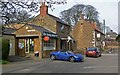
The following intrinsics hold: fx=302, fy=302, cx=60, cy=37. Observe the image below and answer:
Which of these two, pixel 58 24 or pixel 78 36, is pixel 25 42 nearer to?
pixel 58 24

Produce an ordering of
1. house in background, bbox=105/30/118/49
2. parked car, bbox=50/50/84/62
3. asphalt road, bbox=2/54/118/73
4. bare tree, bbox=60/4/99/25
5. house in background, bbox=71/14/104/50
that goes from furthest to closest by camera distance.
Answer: house in background, bbox=105/30/118/49 < bare tree, bbox=60/4/99/25 < house in background, bbox=71/14/104/50 < parked car, bbox=50/50/84/62 < asphalt road, bbox=2/54/118/73

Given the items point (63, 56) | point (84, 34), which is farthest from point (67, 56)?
point (84, 34)

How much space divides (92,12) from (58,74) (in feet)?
226

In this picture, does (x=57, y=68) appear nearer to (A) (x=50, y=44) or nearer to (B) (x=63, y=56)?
(B) (x=63, y=56)

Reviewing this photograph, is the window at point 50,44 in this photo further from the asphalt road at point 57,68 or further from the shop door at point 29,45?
the asphalt road at point 57,68

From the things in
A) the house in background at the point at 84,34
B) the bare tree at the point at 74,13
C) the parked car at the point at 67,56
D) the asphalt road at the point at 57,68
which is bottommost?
the asphalt road at the point at 57,68

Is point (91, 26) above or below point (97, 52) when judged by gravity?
above

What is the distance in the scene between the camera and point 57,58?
37.2 metres

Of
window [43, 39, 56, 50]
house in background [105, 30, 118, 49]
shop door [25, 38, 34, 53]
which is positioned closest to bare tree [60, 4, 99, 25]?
house in background [105, 30, 118, 49]

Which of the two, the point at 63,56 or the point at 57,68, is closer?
the point at 57,68

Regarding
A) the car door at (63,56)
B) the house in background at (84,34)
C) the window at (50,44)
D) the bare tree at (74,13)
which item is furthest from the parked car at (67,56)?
the bare tree at (74,13)

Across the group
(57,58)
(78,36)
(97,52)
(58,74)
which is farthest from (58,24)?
(58,74)

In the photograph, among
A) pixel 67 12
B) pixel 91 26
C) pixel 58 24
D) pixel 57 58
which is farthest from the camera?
pixel 67 12

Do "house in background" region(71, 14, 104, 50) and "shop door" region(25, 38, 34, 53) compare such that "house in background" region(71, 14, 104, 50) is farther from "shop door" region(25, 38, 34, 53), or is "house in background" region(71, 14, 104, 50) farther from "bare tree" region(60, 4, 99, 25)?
"shop door" region(25, 38, 34, 53)
